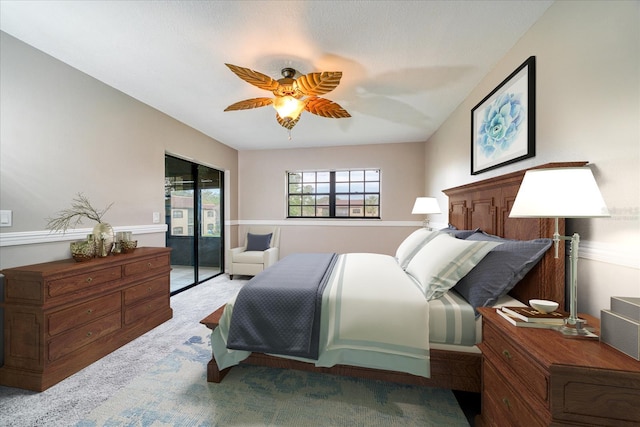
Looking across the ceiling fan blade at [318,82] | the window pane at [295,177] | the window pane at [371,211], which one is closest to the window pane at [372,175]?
the window pane at [371,211]

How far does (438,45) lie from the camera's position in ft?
6.07

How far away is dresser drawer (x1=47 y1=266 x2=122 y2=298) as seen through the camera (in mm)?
1699

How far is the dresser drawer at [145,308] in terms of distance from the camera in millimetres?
2246

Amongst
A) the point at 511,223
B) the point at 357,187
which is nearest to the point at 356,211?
the point at 357,187

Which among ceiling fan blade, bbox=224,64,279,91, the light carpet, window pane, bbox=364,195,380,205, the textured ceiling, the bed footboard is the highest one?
the textured ceiling

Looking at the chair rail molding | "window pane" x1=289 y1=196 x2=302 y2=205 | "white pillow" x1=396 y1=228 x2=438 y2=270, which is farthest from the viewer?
"window pane" x1=289 y1=196 x2=302 y2=205

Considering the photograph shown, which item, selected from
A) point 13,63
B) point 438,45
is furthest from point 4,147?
point 438,45

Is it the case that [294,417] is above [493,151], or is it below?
below

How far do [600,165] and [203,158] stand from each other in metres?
4.35

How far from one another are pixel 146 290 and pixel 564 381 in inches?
120

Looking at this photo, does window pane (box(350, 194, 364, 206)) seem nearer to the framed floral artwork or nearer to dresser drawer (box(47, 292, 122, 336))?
the framed floral artwork

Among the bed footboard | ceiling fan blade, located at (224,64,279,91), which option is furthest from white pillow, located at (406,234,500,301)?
ceiling fan blade, located at (224,64,279,91)

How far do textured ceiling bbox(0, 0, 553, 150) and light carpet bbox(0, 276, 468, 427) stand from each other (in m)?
2.49

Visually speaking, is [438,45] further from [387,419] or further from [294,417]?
[294,417]
